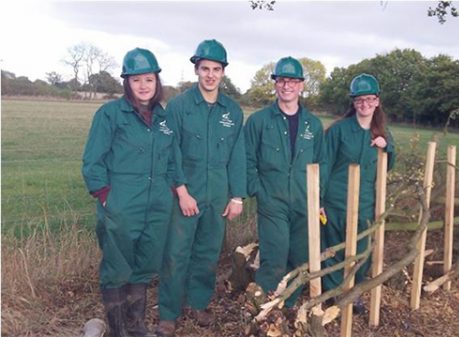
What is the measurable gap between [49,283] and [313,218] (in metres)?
2.33

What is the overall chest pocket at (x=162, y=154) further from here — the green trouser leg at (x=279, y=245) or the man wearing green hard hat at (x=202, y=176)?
the green trouser leg at (x=279, y=245)

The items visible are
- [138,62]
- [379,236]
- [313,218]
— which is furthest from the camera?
[379,236]

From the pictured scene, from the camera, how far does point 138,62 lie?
402cm

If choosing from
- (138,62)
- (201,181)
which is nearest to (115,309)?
(201,181)

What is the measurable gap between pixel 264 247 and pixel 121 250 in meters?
1.16

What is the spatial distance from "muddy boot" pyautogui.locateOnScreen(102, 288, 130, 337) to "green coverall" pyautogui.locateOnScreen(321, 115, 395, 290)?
177 cm

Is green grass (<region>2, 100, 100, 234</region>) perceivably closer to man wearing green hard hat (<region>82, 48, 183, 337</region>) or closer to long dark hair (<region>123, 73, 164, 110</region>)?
man wearing green hard hat (<region>82, 48, 183, 337</region>)

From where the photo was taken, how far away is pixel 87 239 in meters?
5.29

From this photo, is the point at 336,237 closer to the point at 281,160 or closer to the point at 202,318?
the point at 281,160

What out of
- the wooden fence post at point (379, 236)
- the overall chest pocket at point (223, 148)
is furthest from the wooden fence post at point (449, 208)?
the overall chest pocket at point (223, 148)

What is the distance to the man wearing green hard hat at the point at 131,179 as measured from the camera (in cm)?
394

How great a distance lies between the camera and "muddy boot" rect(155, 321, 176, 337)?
4.41m

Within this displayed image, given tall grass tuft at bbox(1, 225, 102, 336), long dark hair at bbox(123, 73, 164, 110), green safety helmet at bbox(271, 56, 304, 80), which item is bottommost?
tall grass tuft at bbox(1, 225, 102, 336)

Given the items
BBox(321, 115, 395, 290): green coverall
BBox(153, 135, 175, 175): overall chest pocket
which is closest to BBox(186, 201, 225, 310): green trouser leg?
BBox(153, 135, 175, 175): overall chest pocket
